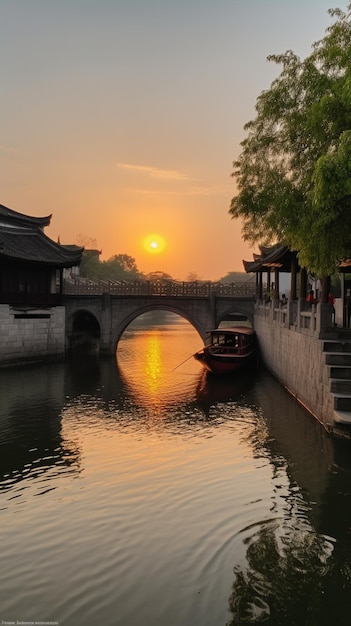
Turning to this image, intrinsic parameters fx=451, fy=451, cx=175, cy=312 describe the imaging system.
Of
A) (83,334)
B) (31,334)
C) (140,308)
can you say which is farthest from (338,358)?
(83,334)

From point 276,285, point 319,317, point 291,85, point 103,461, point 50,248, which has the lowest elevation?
point 103,461

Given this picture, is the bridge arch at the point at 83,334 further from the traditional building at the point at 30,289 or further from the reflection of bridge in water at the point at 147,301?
the traditional building at the point at 30,289

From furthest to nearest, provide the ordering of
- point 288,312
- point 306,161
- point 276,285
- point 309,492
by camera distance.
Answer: point 276,285
point 288,312
point 306,161
point 309,492

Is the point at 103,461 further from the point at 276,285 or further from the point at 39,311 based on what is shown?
the point at 39,311

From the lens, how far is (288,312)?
20.3 meters

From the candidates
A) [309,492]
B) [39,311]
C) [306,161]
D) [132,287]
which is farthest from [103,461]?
[132,287]

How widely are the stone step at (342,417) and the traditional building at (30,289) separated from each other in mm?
20952

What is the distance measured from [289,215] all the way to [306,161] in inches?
90.2

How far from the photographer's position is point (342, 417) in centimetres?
1219

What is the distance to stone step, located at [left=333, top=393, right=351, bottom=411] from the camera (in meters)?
12.5

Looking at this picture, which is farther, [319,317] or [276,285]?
[276,285]

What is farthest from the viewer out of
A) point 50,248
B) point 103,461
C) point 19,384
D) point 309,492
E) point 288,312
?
point 50,248

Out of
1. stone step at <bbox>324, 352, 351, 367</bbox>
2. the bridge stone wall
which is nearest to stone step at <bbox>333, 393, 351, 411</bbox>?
stone step at <bbox>324, 352, 351, 367</bbox>

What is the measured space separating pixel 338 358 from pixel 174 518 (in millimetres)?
7665
